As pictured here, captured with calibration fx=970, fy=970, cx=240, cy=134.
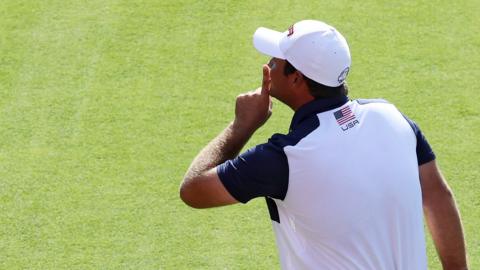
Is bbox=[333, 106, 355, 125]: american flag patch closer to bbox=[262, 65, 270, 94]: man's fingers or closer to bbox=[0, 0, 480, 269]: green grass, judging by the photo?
bbox=[262, 65, 270, 94]: man's fingers

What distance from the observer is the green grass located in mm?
5258

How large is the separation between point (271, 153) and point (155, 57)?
410 cm

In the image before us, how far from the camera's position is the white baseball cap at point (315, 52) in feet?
9.96

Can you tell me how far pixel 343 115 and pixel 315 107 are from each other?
0.31 ft

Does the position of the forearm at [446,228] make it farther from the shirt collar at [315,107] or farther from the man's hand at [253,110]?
the man's hand at [253,110]

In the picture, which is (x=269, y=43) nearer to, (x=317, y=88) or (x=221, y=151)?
(x=317, y=88)

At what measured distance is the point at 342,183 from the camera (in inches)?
114

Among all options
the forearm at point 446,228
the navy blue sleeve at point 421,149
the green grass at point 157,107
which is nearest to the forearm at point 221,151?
the navy blue sleeve at point 421,149

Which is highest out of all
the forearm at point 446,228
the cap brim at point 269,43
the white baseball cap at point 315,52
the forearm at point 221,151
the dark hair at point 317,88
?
the white baseball cap at point 315,52

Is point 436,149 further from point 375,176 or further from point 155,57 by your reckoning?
point 375,176

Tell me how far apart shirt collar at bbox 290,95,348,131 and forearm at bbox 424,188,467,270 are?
485mm

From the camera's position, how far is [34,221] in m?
5.40

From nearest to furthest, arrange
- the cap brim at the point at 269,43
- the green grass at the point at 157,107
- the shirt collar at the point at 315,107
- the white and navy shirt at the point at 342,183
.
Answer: the white and navy shirt at the point at 342,183, the shirt collar at the point at 315,107, the cap brim at the point at 269,43, the green grass at the point at 157,107

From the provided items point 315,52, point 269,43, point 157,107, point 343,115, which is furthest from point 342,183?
point 157,107
